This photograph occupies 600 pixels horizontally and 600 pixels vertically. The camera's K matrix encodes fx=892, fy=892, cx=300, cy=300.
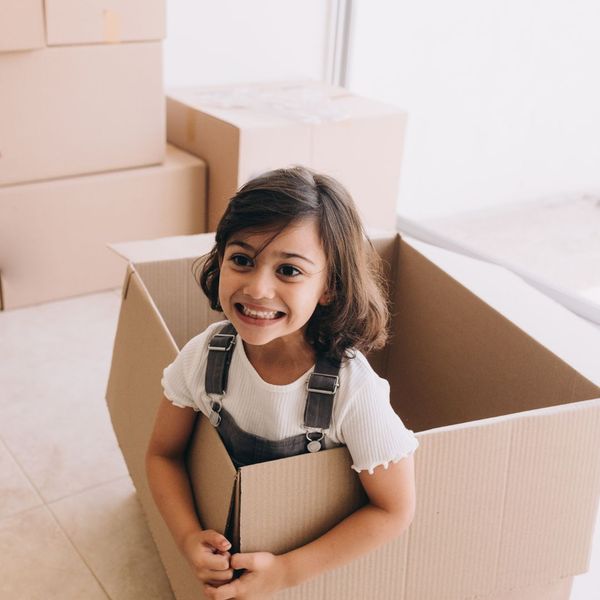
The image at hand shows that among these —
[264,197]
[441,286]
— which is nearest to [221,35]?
[441,286]

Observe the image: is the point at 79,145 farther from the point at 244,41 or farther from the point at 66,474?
the point at 66,474

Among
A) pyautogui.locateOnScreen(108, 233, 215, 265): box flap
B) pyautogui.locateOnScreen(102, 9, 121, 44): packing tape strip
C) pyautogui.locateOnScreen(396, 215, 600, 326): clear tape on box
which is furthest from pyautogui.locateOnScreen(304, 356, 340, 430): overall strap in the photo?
pyautogui.locateOnScreen(396, 215, 600, 326): clear tape on box

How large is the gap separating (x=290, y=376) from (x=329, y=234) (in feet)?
0.53

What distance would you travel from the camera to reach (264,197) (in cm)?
93

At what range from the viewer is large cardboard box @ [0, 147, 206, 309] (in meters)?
1.99

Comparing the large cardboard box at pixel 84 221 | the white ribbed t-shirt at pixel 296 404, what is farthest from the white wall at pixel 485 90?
the white ribbed t-shirt at pixel 296 404

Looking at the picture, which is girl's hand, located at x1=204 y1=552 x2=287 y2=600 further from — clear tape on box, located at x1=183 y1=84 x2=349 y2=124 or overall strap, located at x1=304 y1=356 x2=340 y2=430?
clear tape on box, located at x1=183 y1=84 x2=349 y2=124

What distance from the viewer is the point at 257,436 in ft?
3.18

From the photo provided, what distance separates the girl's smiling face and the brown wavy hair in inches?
0.5

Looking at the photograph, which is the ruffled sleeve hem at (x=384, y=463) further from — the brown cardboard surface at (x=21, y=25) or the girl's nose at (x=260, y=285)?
the brown cardboard surface at (x=21, y=25)

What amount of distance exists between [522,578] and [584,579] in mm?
346

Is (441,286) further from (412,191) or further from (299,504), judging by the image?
(412,191)

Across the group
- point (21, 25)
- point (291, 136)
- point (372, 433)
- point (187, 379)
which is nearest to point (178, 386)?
point (187, 379)

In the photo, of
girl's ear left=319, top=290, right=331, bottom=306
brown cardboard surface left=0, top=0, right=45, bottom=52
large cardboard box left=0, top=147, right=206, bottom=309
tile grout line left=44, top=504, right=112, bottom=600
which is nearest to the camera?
girl's ear left=319, top=290, right=331, bottom=306
